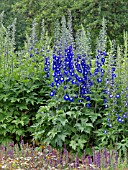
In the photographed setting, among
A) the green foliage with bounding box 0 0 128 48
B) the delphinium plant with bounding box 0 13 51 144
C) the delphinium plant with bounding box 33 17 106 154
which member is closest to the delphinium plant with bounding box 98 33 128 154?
the delphinium plant with bounding box 33 17 106 154

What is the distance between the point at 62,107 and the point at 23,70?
1118mm

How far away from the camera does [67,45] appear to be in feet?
21.1

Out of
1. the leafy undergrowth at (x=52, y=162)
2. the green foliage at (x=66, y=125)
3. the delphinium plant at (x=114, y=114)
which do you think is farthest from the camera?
the green foliage at (x=66, y=125)

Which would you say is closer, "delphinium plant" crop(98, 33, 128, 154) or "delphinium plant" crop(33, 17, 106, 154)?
"delphinium plant" crop(98, 33, 128, 154)

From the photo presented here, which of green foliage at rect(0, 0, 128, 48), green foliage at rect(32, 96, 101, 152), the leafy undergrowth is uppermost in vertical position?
green foliage at rect(0, 0, 128, 48)

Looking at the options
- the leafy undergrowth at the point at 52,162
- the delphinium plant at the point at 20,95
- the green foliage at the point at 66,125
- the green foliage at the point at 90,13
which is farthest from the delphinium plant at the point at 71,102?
the green foliage at the point at 90,13

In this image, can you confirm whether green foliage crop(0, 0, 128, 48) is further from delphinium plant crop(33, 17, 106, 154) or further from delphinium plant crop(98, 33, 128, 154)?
delphinium plant crop(98, 33, 128, 154)

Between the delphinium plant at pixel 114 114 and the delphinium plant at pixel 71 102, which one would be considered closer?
the delphinium plant at pixel 114 114

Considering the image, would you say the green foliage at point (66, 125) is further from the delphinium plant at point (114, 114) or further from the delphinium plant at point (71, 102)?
the delphinium plant at point (114, 114)

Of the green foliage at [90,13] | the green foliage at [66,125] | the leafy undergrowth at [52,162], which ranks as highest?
the green foliage at [90,13]

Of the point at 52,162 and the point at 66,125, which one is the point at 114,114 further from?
the point at 52,162

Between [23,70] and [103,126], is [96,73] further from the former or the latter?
[23,70]

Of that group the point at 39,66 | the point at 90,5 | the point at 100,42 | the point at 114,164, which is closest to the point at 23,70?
the point at 39,66

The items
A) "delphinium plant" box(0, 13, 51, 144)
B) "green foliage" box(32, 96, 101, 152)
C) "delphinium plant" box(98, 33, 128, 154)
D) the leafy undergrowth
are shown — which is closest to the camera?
the leafy undergrowth
